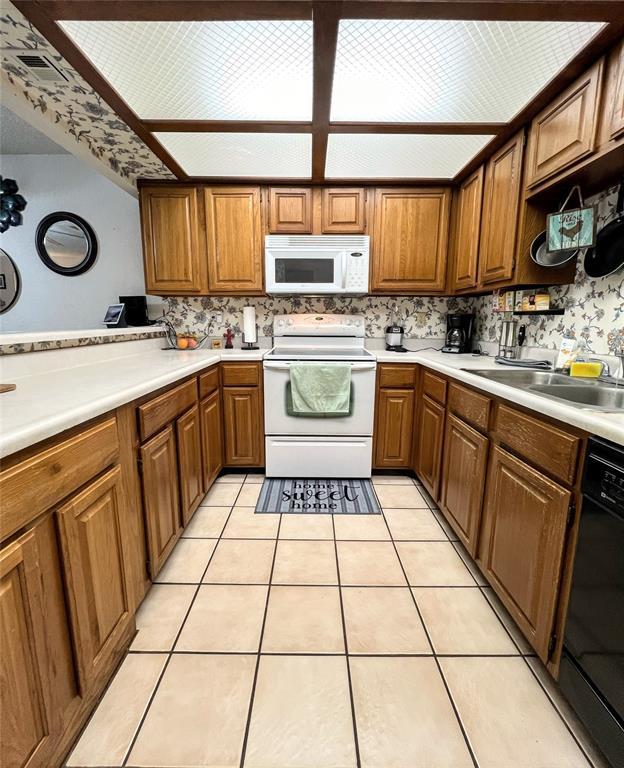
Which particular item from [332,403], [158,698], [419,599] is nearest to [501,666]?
[419,599]

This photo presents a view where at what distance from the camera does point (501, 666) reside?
115cm

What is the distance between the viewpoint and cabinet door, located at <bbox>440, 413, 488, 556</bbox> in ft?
A: 4.94

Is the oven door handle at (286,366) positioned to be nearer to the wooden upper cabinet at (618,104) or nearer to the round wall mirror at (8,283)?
the wooden upper cabinet at (618,104)

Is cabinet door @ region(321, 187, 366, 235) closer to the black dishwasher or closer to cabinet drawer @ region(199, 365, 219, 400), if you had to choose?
cabinet drawer @ region(199, 365, 219, 400)

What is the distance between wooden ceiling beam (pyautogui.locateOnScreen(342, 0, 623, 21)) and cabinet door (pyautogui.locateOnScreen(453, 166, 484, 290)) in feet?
3.34

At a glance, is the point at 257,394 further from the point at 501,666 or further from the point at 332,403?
the point at 501,666

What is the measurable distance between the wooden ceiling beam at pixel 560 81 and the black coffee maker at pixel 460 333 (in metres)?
1.05

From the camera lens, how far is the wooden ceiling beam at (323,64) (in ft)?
3.78

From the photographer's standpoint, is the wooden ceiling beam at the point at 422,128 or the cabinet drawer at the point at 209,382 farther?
the cabinet drawer at the point at 209,382

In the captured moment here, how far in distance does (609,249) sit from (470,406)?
0.90 m

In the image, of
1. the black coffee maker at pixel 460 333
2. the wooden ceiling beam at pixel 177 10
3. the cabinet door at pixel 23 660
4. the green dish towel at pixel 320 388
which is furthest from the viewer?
the black coffee maker at pixel 460 333

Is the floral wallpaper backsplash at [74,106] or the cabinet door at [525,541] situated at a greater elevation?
the floral wallpaper backsplash at [74,106]

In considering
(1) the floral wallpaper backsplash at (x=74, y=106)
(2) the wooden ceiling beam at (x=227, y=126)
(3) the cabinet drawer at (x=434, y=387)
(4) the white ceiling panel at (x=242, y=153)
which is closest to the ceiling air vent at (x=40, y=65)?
(1) the floral wallpaper backsplash at (x=74, y=106)

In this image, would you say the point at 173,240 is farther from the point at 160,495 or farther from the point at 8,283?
the point at 160,495
